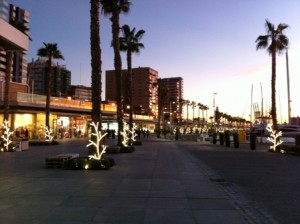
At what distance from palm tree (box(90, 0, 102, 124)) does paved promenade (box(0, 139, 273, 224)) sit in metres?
5.06

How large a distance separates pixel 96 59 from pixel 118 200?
37.3 feet

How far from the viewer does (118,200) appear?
986 centimetres

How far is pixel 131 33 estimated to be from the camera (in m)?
43.1

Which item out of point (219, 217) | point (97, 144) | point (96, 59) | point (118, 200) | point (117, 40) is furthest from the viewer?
point (117, 40)

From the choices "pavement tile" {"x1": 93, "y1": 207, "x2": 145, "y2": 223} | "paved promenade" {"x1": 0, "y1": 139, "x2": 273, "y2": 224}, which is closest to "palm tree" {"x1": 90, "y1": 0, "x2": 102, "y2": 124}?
"paved promenade" {"x1": 0, "y1": 139, "x2": 273, "y2": 224}

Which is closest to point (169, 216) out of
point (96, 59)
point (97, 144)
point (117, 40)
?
point (97, 144)

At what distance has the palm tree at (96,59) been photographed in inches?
773

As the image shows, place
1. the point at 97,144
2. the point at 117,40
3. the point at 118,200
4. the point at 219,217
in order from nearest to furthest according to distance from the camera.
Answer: the point at 219,217 → the point at 118,200 → the point at 97,144 → the point at 117,40

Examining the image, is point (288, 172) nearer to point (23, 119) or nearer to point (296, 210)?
point (296, 210)

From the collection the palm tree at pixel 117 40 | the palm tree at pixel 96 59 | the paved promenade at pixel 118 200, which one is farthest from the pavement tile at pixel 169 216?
the palm tree at pixel 117 40

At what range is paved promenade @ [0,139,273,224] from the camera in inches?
313

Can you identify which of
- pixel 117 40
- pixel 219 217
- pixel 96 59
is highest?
pixel 117 40

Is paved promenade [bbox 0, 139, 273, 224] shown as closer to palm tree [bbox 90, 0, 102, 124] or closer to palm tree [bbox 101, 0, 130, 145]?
palm tree [bbox 90, 0, 102, 124]

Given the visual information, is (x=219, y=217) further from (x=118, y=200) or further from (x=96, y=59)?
(x=96, y=59)
